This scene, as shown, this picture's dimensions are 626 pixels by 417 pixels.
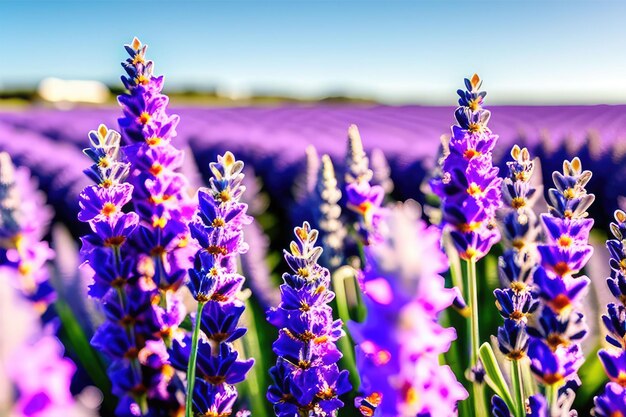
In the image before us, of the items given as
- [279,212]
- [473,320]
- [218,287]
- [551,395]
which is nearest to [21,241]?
[218,287]

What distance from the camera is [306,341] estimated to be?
953 millimetres

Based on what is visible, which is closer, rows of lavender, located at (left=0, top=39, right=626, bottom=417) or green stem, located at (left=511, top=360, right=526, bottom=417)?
rows of lavender, located at (left=0, top=39, right=626, bottom=417)

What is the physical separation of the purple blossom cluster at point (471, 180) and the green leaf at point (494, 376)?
18 cm

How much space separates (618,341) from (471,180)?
13.7 inches

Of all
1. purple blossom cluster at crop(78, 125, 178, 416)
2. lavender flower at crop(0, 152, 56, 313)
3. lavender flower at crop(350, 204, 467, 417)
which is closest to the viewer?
lavender flower at crop(350, 204, 467, 417)

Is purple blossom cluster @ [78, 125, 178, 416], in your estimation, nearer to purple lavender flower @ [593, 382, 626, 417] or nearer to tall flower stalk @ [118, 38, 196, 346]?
tall flower stalk @ [118, 38, 196, 346]

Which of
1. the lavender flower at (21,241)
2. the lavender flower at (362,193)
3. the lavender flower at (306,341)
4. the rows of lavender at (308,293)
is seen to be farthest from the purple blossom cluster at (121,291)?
the lavender flower at (362,193)

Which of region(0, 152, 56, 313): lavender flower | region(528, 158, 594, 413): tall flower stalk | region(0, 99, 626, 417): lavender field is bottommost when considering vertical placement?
region(0, 99, 626, 417): lavender field

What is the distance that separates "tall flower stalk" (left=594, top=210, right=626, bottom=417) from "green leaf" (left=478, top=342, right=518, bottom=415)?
184 mm

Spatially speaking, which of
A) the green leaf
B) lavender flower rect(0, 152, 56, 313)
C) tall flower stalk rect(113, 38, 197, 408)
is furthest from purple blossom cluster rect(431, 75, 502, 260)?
lavender flower rect(0, 152, 56, 313)

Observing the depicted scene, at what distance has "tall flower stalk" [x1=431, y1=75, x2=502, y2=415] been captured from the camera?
45.2 inches

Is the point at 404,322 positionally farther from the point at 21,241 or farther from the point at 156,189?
the point at 21,241

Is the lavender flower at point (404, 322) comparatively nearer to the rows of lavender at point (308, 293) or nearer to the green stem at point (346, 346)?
the rows of lavender at point (308, 293)

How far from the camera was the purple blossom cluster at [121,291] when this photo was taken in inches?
41.3
